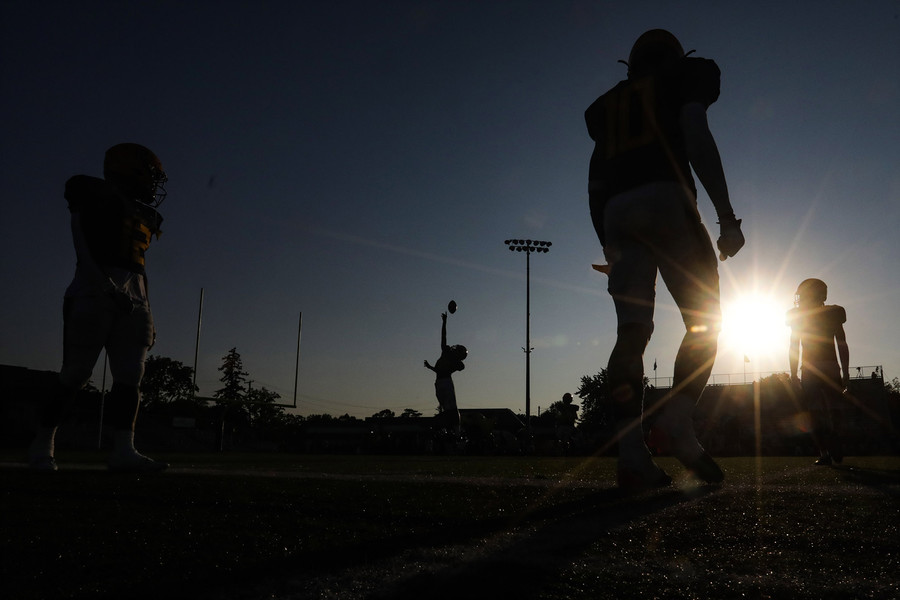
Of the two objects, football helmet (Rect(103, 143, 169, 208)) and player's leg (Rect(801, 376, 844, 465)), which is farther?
player's leg (Rect(801, 376, 844, 465))

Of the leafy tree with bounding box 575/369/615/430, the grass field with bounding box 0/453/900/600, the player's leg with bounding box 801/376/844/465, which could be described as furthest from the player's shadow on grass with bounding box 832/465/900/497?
the leafy tree with bounding box 575/369/615/430

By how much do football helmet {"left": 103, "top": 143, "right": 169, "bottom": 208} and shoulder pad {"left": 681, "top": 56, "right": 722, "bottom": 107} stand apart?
410cm

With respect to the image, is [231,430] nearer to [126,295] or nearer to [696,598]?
[126,295]

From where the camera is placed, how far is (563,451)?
77.3ft

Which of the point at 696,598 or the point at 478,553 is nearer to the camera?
the point at 696,598

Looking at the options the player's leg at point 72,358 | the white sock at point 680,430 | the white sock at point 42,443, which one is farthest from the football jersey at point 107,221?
the white sock at point 680,430

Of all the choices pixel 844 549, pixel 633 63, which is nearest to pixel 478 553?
pixel 844 549

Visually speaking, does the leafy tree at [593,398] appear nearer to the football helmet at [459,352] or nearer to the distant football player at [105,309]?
the football helmet at [459,352]

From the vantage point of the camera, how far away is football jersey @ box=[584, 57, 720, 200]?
3.43 m

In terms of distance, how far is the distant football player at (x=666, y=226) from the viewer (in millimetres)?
3248

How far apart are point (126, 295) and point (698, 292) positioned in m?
3.90

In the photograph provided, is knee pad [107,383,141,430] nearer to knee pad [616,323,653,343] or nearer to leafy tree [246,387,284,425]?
knee pad [616,323,653,343]

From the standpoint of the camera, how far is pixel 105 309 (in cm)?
470

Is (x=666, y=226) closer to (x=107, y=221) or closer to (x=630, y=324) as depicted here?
(x=630, y=324)
